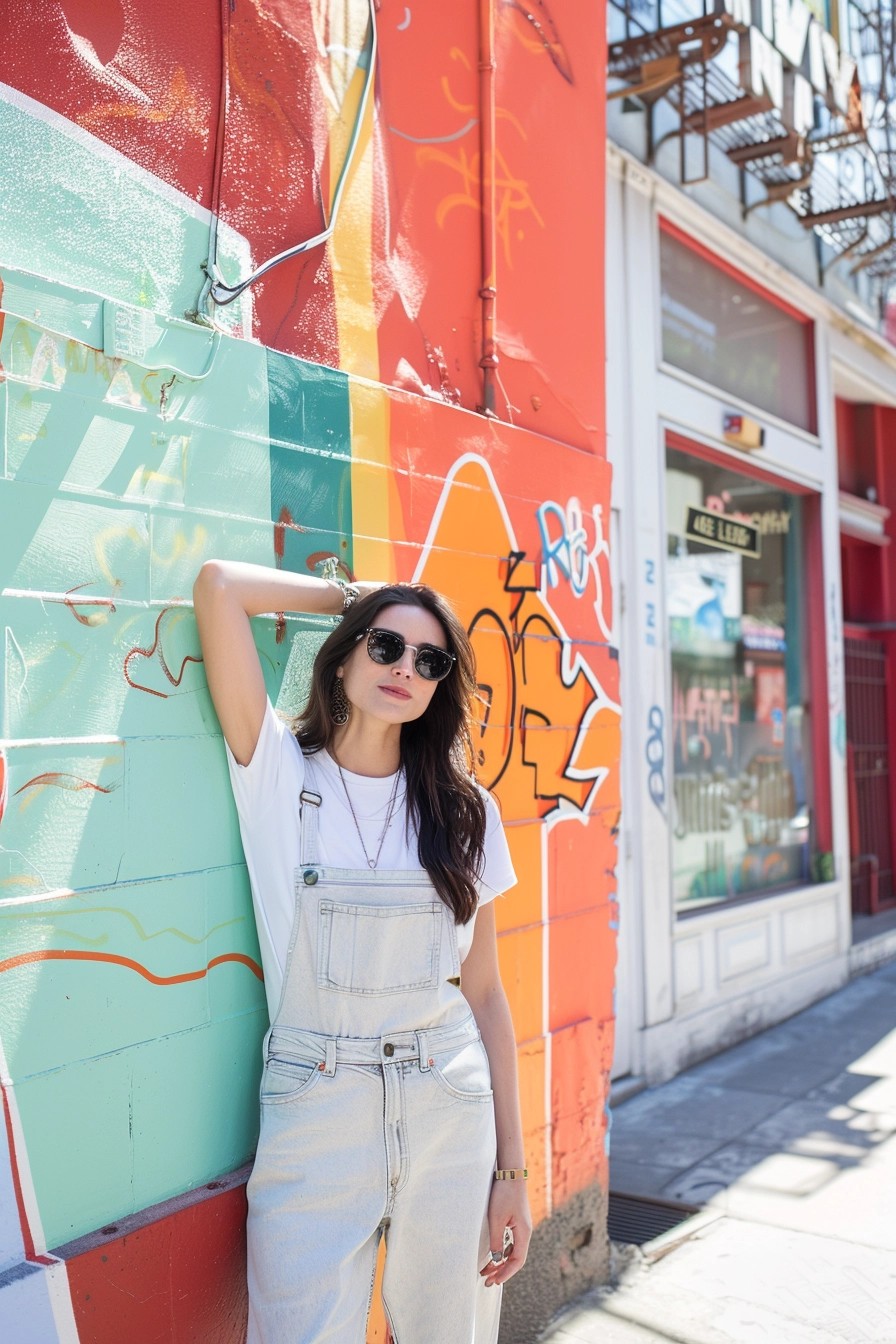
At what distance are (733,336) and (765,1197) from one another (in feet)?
16.2

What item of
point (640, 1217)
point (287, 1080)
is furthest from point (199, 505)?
point (640, 1217)

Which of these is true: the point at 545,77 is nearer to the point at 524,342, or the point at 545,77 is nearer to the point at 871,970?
the point at 524,342

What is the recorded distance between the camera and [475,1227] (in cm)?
222

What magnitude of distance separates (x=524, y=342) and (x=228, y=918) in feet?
6.53

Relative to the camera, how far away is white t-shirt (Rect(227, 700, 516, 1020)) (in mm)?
2256

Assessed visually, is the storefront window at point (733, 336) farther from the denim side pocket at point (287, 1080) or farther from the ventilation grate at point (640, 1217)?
the denim side pocket at point (287, 1080)

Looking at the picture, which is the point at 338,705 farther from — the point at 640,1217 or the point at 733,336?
the point at 733,336

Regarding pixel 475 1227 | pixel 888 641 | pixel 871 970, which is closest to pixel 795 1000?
pixel 871 970

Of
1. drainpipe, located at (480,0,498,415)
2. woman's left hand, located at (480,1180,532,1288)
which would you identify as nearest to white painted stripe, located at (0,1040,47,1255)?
woman's left hand, located at (480,1180,532,1288)

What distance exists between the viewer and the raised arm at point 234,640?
2.23m

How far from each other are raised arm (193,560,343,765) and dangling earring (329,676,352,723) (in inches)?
7.2

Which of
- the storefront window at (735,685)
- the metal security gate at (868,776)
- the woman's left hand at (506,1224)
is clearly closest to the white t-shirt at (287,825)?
the woman's left hand at (506,1224)

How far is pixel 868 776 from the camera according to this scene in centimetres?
941

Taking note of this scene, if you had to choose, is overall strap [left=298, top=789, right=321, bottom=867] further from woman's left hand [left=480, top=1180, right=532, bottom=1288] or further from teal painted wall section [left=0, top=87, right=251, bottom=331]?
teal painted wall section [left=0, top=87, right=251, bottom=331]
